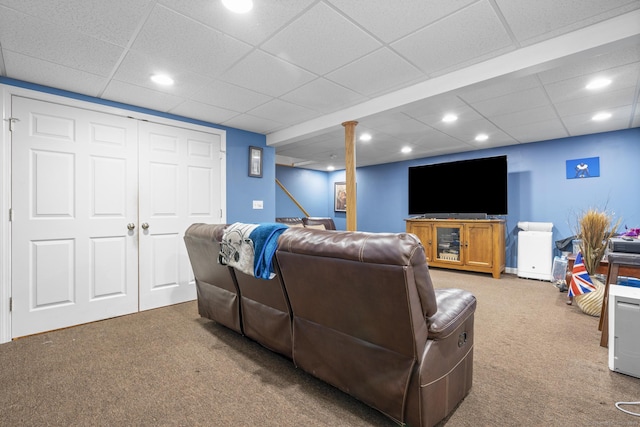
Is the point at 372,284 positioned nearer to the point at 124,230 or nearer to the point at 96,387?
the point at 96,387

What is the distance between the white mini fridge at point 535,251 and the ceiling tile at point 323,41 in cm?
408

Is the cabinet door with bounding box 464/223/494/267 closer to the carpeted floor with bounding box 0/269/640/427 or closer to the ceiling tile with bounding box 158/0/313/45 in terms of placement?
the carpeted floor with bounding box 0/269/640/427

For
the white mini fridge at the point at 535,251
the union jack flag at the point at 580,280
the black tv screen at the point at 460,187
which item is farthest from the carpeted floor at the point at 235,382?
the black tv screen at the point at 460,187

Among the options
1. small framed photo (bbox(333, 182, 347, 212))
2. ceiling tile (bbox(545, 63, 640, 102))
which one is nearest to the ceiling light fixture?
ceiling tile (bbox(545, 63, 640, 102))

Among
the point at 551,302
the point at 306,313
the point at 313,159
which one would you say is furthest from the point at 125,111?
the point at 551,302

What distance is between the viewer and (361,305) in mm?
1342

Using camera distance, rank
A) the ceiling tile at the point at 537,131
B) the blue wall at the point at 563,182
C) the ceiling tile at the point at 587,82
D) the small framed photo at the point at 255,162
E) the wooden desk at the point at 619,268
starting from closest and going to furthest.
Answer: the wooden desk at the point at 619,268 → the ceiling tile at the point at 587,82 → the ceiling tile at the point at 537,131 → the blue wall at the point at 563,182 → the small framed photo at the point at 255,162

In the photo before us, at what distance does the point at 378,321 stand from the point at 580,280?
2.92m

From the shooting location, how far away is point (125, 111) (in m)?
3.20

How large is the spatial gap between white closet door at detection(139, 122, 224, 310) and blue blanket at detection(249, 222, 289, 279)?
2140 millimetres

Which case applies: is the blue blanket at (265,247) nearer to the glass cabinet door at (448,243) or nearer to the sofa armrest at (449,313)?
the sofa armrest at (449,313)

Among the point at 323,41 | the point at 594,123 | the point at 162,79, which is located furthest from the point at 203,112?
the point at 594,123

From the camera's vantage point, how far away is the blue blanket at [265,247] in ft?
5.64

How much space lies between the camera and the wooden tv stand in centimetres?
477
